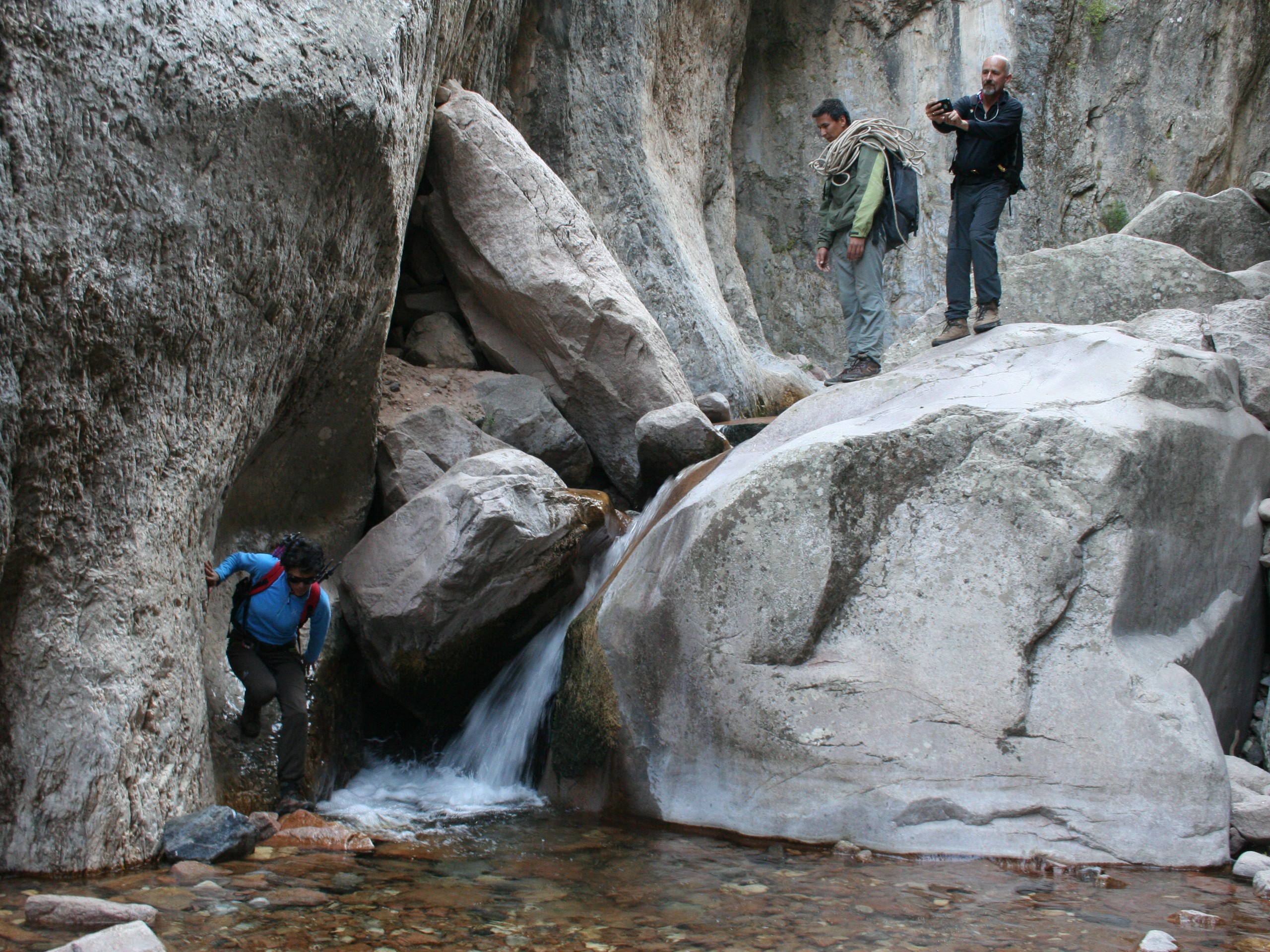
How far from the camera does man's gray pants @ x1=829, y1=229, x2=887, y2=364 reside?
7086 mm

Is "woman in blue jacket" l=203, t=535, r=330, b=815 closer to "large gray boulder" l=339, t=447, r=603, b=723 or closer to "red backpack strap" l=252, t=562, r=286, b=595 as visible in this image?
"red backpack strap" l=252, t=562, r=286, b=595

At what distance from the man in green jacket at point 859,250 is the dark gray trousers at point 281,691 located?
413cm

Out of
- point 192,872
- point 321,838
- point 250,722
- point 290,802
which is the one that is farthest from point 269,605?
point 192,872

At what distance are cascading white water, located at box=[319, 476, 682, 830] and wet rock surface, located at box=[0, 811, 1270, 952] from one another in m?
0.82

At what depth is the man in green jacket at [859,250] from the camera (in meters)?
7.00

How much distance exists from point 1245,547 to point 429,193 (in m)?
5.78

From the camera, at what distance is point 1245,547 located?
520cm

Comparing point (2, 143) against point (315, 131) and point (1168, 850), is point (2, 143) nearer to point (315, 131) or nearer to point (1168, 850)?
point (315, 131)

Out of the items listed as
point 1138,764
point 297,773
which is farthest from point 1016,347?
point 297,773

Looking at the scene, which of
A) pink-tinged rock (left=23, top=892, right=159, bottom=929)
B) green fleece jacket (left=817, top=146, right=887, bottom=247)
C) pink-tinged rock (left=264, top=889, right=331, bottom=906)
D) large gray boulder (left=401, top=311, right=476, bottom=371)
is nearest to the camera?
pink-tinged rock (left=23, top=892, right=159, bottom=929)

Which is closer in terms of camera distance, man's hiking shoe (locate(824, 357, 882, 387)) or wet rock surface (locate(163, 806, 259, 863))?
wet rock surface (locate(163, 806, 259, 863))

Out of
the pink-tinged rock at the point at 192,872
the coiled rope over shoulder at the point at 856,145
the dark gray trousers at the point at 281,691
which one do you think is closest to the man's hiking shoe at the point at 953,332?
the coiled rope over shoulder at the point at 856,145

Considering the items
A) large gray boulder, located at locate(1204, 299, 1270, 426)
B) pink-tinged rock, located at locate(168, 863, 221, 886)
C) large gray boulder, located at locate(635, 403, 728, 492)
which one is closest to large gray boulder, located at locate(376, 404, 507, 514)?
large gray boulder, located at locate(635, 403, 728, 492)

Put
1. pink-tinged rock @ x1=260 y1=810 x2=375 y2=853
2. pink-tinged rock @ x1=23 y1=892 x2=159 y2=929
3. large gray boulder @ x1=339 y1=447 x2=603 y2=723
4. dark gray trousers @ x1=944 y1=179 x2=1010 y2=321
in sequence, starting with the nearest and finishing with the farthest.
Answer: pink-tinged rock @ x1=23 y1=892 x2=159 y2=929, pink-tinged rock @ x1=260 y1=810 x2=375 y2=853, large gray boulder @ x1=339 y1=447 x2=603 y2=723, dark gray trousers @ x1=944 y1=179 x2=1010 y2=321
